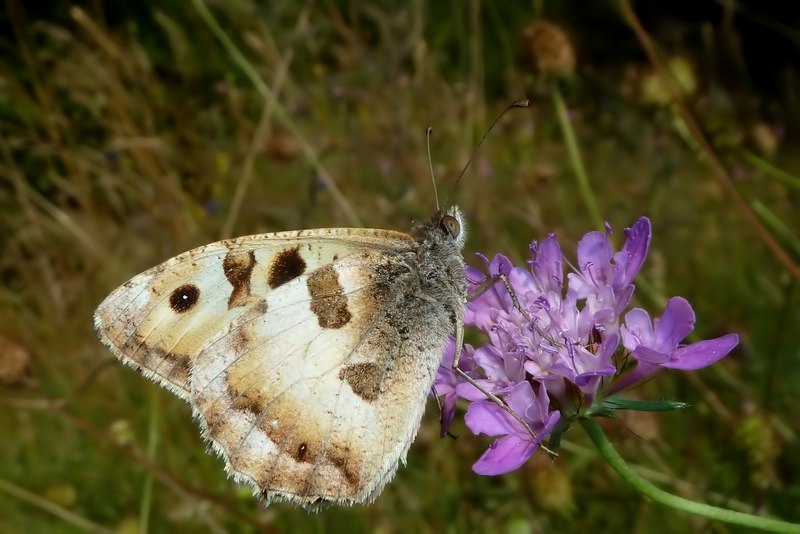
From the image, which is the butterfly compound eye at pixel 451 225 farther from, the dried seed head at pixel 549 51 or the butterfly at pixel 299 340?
the dried seed head at pixel 549 51

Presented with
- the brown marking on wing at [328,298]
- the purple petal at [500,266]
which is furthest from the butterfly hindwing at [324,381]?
the purple petal at [500,266]

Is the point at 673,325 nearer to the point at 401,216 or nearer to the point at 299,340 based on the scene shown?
the point at 299,340

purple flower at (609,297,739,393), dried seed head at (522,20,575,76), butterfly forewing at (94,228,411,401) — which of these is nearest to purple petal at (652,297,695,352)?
purple flower at (609,297,739,393)

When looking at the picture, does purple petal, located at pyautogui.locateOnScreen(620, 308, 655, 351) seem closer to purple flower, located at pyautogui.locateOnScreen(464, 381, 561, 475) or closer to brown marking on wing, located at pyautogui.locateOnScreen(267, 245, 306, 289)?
purple flower, located at pyautogui.locateOnScreen(464, 381, 561, 475)

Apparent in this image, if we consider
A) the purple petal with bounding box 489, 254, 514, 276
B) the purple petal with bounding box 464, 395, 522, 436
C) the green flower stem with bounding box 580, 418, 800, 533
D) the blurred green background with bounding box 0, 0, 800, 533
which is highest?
the green flower stem with bounding box 580, 418, 800, 533

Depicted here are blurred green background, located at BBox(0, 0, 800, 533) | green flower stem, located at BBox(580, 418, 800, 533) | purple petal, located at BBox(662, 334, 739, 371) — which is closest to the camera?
green flower stem, located at BBox(580, 418, 800, 533)

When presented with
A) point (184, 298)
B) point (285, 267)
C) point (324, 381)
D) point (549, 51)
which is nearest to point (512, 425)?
point (324, 381)
